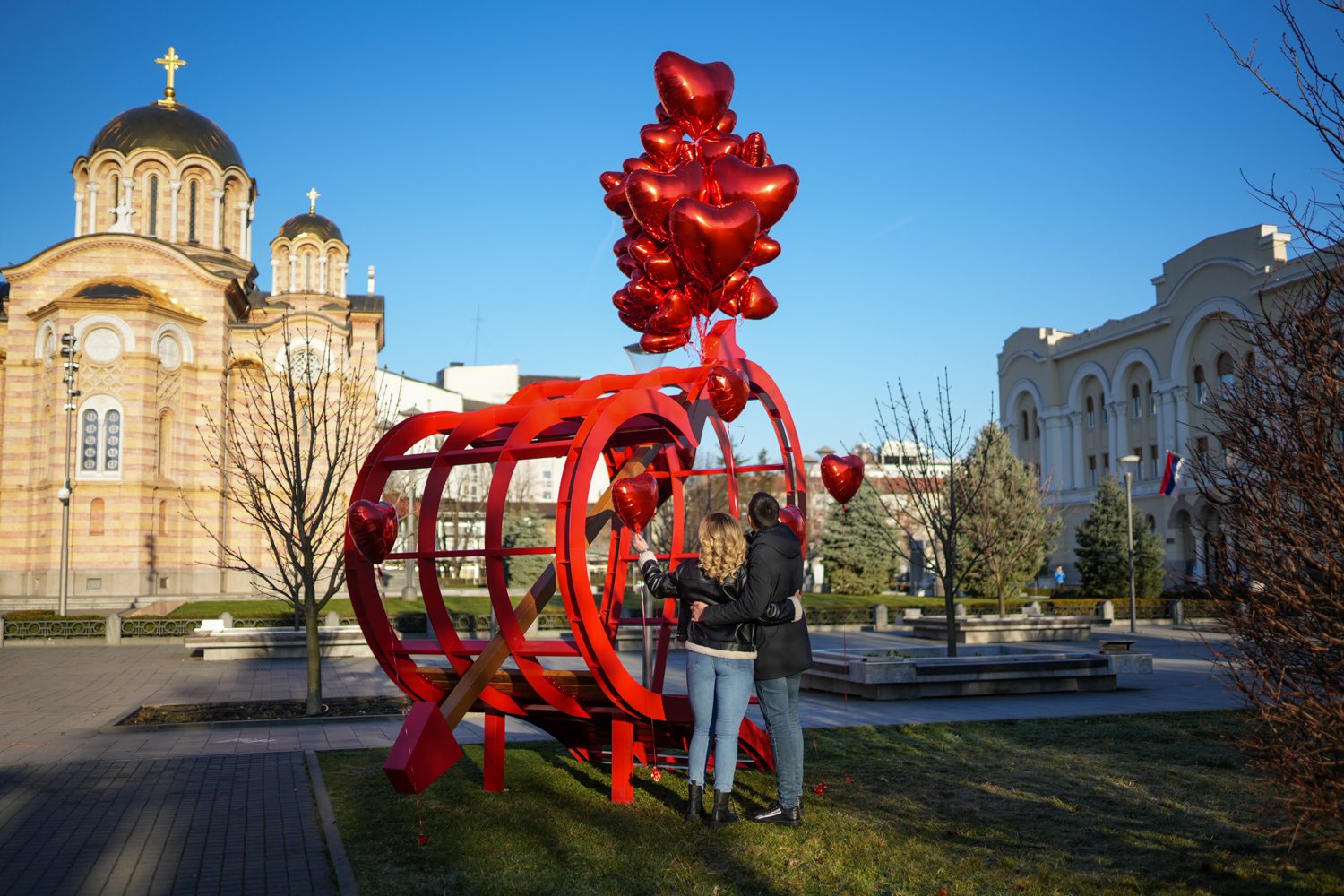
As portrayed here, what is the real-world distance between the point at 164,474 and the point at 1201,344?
4200cm

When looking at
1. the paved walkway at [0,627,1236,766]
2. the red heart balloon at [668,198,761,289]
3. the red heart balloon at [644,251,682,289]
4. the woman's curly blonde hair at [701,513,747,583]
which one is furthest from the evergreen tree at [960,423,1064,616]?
the woman's curly blonde hair at [701,513,747,583]

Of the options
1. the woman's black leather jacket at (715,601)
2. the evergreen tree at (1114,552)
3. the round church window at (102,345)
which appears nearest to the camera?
the woman's black leather jacket at (715,601)

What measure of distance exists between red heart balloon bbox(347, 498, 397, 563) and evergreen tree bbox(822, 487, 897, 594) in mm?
35234

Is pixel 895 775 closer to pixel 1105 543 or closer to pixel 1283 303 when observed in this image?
pixel 1283 303

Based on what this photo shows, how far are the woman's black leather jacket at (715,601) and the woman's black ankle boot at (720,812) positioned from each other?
0.92 meters

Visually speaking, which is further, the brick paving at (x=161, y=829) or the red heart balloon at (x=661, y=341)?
the red heart balloon at (x=661, y=341)

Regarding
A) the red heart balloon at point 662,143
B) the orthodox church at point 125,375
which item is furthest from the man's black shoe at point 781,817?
the orthodox church at point 125,375

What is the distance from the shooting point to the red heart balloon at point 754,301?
30.7 feet

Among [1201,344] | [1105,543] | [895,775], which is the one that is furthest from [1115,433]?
[895,775]

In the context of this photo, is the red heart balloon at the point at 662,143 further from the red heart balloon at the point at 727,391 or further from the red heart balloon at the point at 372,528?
the red heart balloon at the point at 372,528

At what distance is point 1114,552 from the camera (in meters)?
37.0

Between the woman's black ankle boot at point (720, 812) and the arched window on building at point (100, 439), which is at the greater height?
the arched window on building at point (100, 439)

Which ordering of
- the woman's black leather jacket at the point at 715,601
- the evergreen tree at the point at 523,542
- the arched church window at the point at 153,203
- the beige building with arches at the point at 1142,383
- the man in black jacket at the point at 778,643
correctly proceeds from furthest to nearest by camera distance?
1. the evergreen tree at the point at 523,542
2. the arched church window at the point at 153,203
3. the beige building with arches at the point at 1142,383
4. the woman's black leather jacket at the point at 715,601
5. the man in black jacket at the point at 778,643

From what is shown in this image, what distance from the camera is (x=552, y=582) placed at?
8273 millimetres
